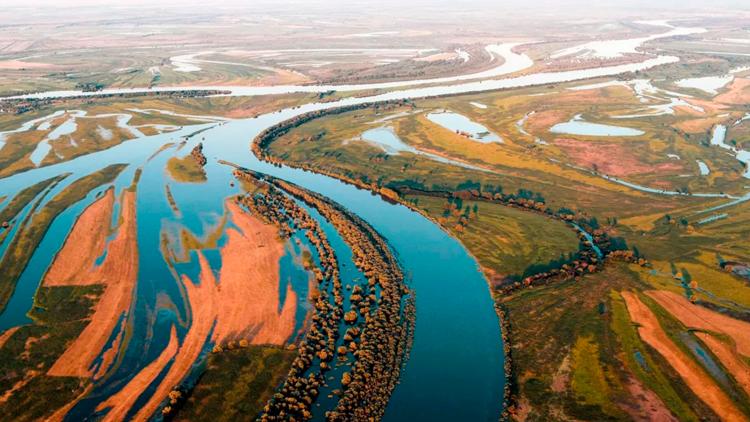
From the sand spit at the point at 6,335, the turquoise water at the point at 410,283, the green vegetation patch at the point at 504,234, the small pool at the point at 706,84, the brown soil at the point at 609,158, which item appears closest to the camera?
the turquoise water at the point at 410,283

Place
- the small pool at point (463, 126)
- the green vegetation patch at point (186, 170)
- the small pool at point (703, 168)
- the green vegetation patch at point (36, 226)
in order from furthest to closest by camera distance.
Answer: the small pool at point (463, 126) < the green vegetation patch at point (186, 170) < the small pool at point (703, 168) < the green vegetation patch at point (36, 226)

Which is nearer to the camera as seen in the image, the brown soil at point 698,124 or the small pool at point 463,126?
the small pool at point 463,126

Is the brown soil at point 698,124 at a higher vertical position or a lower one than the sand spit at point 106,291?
lower

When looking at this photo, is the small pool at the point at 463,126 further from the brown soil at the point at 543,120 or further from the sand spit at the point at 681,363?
the sand spit at the point at 681,363

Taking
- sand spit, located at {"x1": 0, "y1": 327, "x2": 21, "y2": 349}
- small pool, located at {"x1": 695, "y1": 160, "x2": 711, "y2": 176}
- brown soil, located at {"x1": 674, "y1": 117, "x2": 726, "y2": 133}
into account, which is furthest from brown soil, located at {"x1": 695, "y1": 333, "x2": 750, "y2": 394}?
brown soil, located at {"x1": 674, "y1": 117, "x2": 726, "y2": 133}

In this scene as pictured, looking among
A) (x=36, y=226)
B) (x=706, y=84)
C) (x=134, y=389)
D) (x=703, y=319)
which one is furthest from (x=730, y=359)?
(x=706, y=84)

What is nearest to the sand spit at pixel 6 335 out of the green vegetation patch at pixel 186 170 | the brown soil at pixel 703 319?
the green vegetation patch at pixel 186 170

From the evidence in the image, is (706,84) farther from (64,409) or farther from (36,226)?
(64,409)
